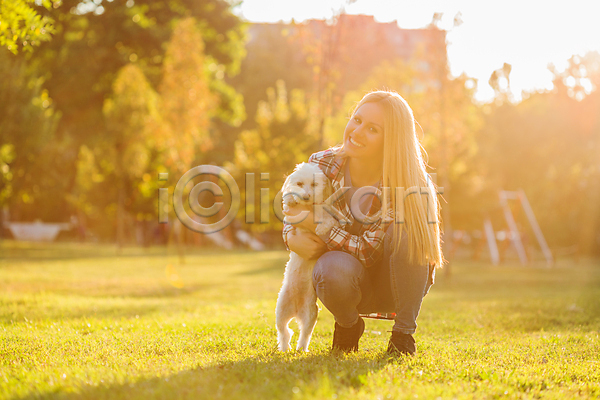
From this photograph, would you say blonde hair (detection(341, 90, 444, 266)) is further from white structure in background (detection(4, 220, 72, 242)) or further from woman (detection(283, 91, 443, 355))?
white structure in background (detection(4, 220, 72, 242))

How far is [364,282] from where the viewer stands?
133 inches

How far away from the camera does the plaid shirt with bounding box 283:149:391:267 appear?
3301 millimetres

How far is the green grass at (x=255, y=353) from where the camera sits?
258 centimetres

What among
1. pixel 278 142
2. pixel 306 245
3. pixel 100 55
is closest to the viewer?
pixel 306 245

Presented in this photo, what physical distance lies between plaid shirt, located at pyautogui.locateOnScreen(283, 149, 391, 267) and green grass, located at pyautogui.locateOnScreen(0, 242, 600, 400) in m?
0.64

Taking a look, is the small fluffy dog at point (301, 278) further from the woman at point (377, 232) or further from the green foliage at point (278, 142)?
the green foliage at point (278, 142)

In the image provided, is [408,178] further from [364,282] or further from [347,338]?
[347,338]

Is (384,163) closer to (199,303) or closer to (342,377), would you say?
(342,377)

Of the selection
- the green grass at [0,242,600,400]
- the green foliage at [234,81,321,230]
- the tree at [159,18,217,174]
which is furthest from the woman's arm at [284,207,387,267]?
the green foliage at [234,81,321,230]

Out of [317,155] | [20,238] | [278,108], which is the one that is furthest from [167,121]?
[20,238]

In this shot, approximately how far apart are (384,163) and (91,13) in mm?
16816

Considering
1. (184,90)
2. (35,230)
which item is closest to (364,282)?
(184,90)

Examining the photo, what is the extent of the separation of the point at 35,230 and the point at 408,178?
109 feet

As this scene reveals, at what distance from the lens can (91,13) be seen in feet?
57.1
